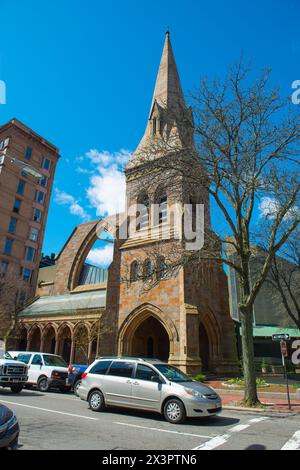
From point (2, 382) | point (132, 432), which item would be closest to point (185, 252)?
point (132, 432)

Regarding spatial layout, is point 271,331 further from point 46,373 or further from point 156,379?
point 156,379

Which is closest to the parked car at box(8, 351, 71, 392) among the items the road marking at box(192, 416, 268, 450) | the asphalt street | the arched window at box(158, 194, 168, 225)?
the asphalt street

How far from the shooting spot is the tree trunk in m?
11.4

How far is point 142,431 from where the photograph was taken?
22.6ft

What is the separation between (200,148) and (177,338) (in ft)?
37.7

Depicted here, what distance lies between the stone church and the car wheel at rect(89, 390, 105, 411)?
7142 mm

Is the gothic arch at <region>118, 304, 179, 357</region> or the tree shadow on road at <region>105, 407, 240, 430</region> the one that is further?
the gothic arch at <region>118, 304, 179, 357</region>

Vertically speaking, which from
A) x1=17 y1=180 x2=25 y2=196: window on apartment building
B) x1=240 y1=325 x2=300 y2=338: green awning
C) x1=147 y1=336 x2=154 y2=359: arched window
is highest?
x1=17 y1=180 x2=25 y2=196: window on apartment building

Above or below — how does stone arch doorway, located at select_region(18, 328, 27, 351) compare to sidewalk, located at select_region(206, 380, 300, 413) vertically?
above

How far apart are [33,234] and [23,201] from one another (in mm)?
5133

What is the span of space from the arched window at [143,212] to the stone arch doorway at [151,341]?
7.18 meters

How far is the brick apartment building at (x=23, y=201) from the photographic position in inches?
1815

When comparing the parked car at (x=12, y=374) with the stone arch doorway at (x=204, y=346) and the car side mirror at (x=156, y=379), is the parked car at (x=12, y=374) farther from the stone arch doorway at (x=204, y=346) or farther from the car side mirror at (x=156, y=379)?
the stone arch doorway at (x=204, y=346)

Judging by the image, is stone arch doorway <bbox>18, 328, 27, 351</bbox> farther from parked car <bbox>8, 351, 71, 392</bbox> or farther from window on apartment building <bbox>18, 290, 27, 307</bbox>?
parked car <bbox>8, 351, 71, 392</bbox>
